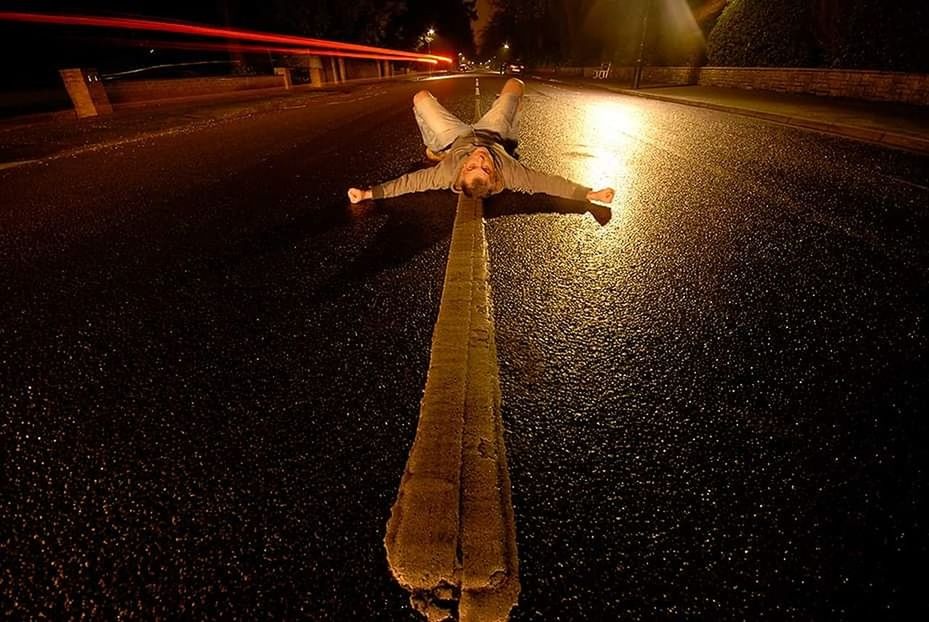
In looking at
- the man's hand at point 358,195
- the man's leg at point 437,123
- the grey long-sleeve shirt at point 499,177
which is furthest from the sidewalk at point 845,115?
the man's hand at point 358,195

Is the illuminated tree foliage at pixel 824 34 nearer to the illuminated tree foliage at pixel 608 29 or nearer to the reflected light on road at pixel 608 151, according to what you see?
the illuminated tree foliage at pixel 608 29

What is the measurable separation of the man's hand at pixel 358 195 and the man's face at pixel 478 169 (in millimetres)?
827

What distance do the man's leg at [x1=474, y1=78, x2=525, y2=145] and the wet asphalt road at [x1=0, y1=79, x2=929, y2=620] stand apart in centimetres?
187

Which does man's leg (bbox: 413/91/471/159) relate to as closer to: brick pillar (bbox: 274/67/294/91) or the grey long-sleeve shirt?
the grey long-sleeve shirt

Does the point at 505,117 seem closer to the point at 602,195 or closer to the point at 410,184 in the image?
the point at 410,184

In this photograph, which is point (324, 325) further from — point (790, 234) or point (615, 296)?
point (790, 234)

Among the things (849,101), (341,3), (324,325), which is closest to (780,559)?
(324,325)

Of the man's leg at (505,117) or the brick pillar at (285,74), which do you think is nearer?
the man's leg at (505,117)

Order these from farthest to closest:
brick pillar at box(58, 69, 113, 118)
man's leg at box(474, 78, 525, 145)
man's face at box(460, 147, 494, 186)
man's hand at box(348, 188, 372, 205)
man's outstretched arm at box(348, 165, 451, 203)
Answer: brick pillar at box(58, 69, 113, 118), man's leg at box(474, 78, 525, 145), man's outstretched arm at box(348, 165, 451, 203), man's hand at box(348, 188, 372, 205), man's face at box(460, 147, 494, 186)

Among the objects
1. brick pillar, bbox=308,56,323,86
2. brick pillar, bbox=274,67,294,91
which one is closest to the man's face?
brick pillar, bbox=274,67,294,91

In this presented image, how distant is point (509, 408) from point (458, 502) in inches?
15.8

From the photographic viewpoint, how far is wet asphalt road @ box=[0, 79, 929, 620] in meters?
0.99

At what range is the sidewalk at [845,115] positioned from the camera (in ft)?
21.1

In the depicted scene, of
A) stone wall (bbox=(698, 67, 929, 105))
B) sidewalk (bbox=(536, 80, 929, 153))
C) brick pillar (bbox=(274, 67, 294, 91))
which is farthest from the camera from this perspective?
brick pillar (bbox=(274, 67, 294, 91))
